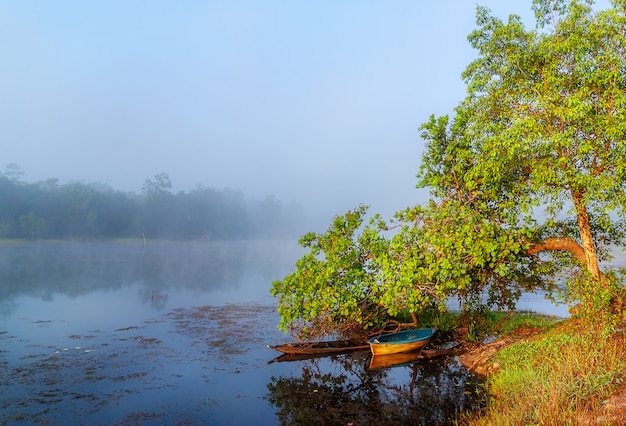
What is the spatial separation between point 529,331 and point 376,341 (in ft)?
19.6

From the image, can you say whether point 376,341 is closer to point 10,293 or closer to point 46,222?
point 10,293

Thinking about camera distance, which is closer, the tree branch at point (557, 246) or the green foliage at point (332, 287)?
the tree branch at point (557, 246)

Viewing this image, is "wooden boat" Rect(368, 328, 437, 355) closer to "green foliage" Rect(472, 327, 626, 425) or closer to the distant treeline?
"green foliage" Rect(472, 327, 626, 425)

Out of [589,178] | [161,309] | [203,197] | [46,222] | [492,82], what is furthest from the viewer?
[203,197]

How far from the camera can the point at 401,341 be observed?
13.8 m

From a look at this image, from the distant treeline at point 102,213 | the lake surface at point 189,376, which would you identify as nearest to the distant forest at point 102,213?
the distant treeline at point 102,213

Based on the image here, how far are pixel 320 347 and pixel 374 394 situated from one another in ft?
13.0

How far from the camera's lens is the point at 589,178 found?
10.5 m

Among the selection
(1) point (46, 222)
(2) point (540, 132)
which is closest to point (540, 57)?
(2) point (540, 132)

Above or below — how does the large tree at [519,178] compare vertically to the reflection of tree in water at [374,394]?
above

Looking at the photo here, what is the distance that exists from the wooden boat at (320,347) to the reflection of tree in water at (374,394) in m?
0.54

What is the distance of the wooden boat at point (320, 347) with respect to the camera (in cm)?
1439

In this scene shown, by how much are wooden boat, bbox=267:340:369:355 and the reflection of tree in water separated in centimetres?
54

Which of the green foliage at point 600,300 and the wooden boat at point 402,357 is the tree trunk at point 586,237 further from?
the wooden boat at point 402,357
